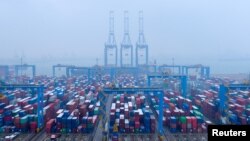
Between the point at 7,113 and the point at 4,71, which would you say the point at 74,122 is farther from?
the point at 4,71

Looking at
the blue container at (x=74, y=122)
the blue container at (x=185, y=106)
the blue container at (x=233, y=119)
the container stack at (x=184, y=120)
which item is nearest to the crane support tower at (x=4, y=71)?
the blue container at (x=74, y=122)

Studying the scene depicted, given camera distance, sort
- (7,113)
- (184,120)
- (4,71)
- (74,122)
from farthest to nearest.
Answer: (4,71), (7,113), (184,120), (74,122)

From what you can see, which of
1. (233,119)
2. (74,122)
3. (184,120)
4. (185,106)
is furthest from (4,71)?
(233,119)

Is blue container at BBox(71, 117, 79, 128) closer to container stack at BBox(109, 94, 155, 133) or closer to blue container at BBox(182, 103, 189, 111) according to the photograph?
container stack at BBox(109, 94, 155, 133)

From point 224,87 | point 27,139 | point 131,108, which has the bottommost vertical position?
point 27,139

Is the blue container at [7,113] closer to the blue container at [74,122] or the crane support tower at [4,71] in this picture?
the blue container at [74,122]

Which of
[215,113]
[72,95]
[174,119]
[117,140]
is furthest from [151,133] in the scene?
[72,95]

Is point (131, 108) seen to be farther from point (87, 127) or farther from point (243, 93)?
point (243, 93)

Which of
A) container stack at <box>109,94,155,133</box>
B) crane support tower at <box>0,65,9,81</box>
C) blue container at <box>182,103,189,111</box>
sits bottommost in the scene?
container stack at <box>109,94,155,133</box>

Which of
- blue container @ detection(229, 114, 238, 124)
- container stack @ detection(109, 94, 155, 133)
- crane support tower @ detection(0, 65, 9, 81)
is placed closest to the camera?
container stack @ detection(109, 94, 155, 133)

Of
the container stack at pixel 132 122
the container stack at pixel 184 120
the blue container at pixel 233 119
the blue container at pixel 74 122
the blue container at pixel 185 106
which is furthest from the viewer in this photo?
the blue container at pixel 185 106

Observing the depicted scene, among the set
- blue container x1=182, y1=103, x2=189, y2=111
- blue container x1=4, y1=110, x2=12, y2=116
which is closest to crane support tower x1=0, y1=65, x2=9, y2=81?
blue container x1=4, y1=110, x2=12, y2=116
